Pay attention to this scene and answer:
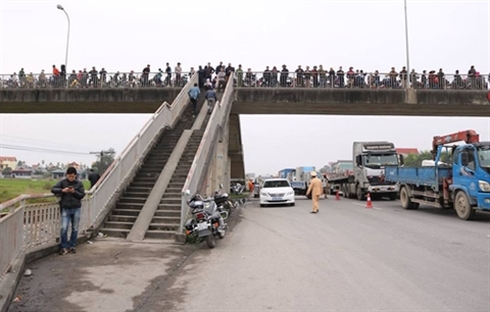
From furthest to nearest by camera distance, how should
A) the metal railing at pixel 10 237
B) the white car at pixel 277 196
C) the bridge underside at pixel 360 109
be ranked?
1. the bridge underside at pixel 360 109
2. the white car at pixel 277 196
3. the metal railing at pixel 10 237

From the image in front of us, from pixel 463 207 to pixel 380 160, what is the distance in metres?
9.81

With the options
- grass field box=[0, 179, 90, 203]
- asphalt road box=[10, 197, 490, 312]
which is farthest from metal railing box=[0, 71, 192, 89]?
asphalt road box=[10, 197, 490, 312]

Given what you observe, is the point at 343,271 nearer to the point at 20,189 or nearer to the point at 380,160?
the point at 380,160

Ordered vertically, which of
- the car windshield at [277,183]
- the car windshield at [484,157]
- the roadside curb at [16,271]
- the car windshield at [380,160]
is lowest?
the roadside curb at [16,271]

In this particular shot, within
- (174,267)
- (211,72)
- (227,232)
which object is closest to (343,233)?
(227,232)

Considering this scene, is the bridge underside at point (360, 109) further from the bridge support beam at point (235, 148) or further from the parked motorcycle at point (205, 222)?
the parked motorcycle at point (205, 222)

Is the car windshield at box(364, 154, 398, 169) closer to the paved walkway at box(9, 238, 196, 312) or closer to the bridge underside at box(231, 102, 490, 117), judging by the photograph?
the bridge underside at box(231, 102, 490, 117)

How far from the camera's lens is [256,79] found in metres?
24.3

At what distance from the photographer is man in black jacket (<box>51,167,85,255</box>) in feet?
23.8

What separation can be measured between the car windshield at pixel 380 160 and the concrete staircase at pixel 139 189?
38.7 feet

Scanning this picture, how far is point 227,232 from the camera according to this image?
10.4 metres

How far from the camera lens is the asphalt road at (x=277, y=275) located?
4605mm

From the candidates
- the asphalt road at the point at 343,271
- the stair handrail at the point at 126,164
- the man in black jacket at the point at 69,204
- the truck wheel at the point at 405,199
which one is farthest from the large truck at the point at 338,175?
the man in black jacket at the point at 69,204

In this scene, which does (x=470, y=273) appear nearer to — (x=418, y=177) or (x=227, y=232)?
(x=227, y=232)
